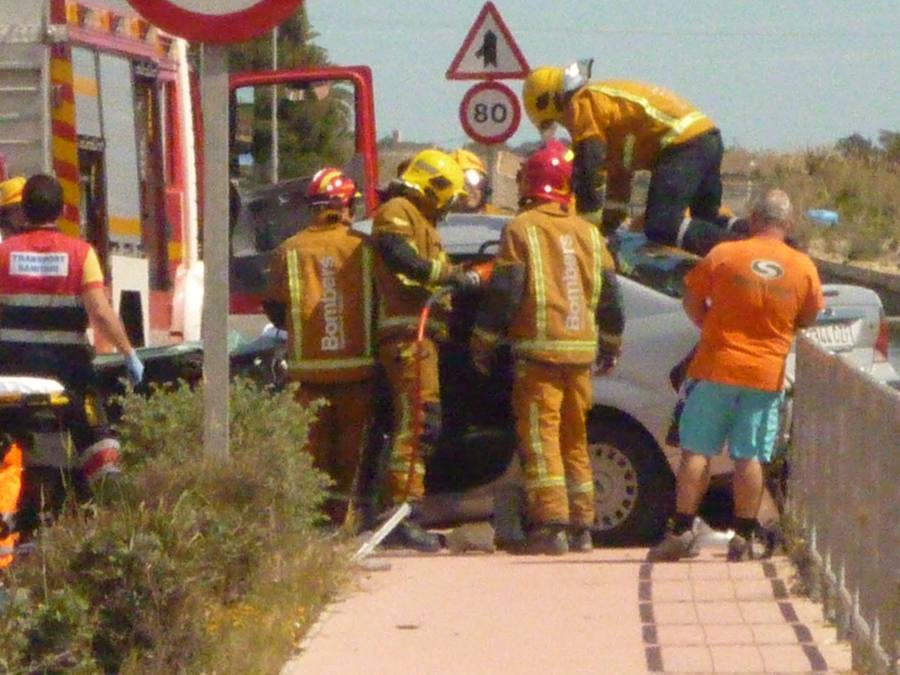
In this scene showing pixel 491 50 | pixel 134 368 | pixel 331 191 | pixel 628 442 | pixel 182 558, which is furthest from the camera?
pixel 491 50

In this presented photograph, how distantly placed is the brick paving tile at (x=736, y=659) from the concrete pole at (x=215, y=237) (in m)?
1.80

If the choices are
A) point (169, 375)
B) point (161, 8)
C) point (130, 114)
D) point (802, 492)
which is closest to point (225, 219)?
point (161, 8)

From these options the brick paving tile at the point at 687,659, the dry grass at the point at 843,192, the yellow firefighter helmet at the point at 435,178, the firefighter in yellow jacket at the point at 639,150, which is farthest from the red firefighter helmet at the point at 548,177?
the dry grass at the point at 843,192

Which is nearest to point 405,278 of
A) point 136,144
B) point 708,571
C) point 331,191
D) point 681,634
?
point 331,191

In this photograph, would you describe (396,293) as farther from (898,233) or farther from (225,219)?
A: (898,233)

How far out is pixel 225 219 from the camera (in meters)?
7.40

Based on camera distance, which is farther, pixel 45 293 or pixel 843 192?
pixel 843 192

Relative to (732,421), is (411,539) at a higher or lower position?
lower

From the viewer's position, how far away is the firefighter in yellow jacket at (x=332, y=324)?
9.77 m

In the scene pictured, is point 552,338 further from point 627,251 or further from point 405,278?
point 627,251

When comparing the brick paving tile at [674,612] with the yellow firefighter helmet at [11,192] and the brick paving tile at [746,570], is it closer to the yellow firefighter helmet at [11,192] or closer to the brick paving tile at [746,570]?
the brick paving tile at [746,570]

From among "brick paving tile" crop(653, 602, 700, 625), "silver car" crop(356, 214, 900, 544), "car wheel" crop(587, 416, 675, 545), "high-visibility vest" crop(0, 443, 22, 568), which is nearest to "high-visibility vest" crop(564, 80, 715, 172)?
"silver car" crop(356, 214, 900, 544)

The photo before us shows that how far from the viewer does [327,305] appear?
977 centimetres

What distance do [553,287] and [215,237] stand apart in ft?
8.34
